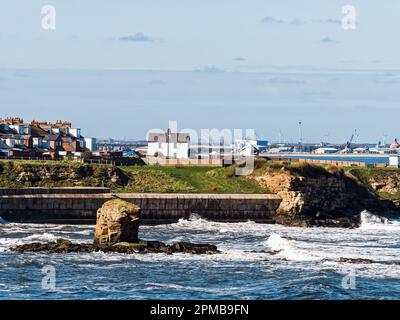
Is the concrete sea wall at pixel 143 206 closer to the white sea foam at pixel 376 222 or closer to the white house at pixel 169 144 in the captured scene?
the white sea foam at pixel 376 222

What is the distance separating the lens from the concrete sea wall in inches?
3140

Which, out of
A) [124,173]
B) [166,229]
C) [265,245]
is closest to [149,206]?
[166,229]

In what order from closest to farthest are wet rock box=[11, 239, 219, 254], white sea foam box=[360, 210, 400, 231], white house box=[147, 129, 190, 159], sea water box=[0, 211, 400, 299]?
1. sea water box=[0, 211, 400, 299]
2. wet rock box=[11, 239, 219, 254]
3. white sea foam box=[360, 210, 400, 231]
4. white house box=[147, 129, 190, 159]

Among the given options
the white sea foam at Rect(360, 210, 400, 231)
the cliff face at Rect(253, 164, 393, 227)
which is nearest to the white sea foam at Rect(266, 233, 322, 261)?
the cliff face at Rect(253, 164, 393, 227)

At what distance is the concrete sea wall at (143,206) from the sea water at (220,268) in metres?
4.80

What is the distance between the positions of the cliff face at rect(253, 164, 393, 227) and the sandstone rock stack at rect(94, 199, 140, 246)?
2689 centimetres

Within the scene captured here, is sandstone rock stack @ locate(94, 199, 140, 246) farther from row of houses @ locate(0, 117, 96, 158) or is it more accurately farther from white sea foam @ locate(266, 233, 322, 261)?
row of houses @ locate(0, 117, 96, 158)

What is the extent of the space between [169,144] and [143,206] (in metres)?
41.1

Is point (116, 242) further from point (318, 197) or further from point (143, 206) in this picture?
point (318, 197)

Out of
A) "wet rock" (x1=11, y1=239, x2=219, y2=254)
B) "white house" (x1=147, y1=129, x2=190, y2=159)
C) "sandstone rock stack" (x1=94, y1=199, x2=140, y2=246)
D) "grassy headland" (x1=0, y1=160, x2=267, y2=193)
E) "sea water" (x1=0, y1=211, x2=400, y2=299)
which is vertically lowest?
"sea water" (x1=0, y1=211, x2=400, y2=299)

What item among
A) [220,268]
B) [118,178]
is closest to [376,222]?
[118,178]

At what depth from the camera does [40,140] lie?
382ft

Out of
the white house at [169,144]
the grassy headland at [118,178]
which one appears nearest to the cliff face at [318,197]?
the grassy headland at [118,178]
